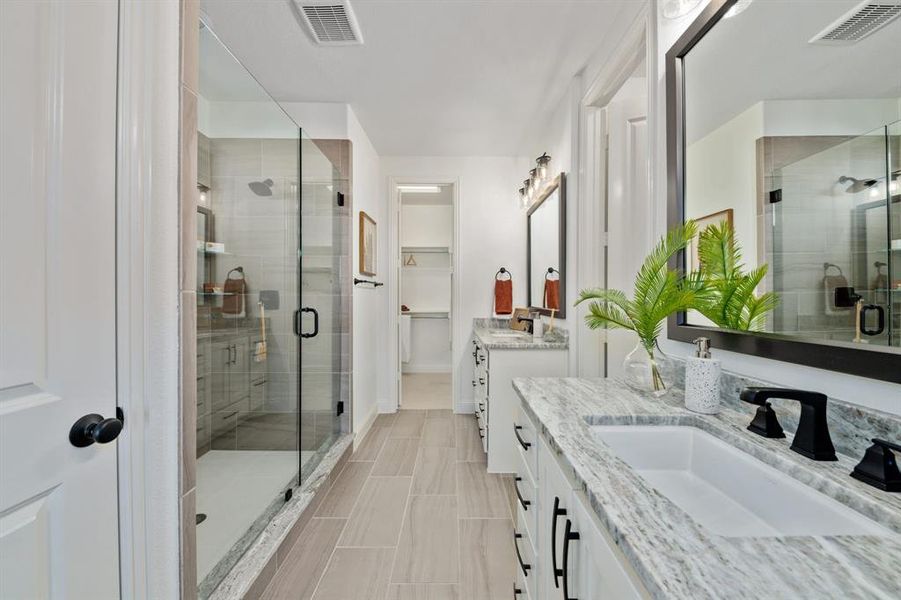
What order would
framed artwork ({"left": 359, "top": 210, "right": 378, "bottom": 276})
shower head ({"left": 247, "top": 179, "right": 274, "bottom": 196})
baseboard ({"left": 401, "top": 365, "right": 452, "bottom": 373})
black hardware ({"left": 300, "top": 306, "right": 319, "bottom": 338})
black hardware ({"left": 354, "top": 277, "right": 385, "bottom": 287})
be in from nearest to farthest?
1. shower head ({"left": 247, "top": 179, "right": 274, "bottom": 196})
2. black hardware ({"left": 300, "top": 306, "right": 319, "bottom": 338})
3. black hardware ({"left": 354, "top": 277, "right": 385, "bottom": 287})
4. framed artwork ({"left": 359, "top": 210, "right": 378, "bottom": 276})
5. baseboard ({"left": 401, "top": 365, "right": 452, "bottom": 373})

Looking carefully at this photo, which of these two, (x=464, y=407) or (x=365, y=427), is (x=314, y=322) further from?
(x=464, y=407)

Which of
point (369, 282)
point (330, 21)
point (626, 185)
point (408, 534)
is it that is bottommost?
point (408, 534)

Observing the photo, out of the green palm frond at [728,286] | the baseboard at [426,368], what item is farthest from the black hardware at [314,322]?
the baseboard at [426,368]

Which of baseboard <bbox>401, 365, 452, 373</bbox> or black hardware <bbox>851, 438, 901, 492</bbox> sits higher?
black hardware <bbox>851, 438, 901, 492</bbox>

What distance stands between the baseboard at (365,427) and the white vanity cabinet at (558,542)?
5.87 feet

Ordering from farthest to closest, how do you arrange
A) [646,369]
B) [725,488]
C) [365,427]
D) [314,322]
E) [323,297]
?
[365,427] < [323,297] < [314,322] < [646,369] < [725,488]

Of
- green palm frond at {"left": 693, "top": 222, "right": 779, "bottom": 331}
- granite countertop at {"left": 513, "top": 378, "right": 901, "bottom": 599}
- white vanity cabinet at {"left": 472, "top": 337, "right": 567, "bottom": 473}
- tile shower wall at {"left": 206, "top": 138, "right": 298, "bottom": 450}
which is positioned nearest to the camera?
granite countertop at {"left": 513, "top": 378, "right": 901, "bottom": 599}

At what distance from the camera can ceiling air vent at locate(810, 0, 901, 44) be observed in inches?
27.2

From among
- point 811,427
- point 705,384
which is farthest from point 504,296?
point 811,427

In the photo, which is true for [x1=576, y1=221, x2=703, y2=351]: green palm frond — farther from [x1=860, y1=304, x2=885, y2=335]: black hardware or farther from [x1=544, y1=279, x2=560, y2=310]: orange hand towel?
[x1=544, y1=279, x2=560, y2=310]: orange hand towel

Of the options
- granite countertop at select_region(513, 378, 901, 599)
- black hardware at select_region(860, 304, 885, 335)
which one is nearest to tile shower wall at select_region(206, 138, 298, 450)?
granite countertop at select_region(513, 378, 901, 599)

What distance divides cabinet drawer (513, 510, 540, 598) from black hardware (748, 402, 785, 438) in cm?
71

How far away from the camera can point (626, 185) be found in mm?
2195

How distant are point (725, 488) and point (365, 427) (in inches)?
111
